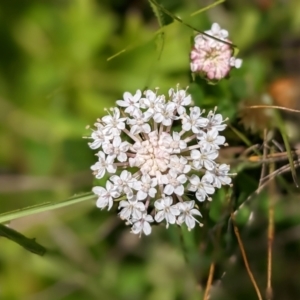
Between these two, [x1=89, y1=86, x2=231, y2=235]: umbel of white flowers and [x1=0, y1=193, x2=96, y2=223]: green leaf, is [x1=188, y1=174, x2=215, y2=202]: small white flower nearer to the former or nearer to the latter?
[x1=89, y1=86, x2=231, y2=235]: umbel of white flowers

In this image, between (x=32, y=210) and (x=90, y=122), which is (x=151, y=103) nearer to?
(x=32, y=210)

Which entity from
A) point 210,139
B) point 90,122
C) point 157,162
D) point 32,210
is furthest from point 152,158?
point 90,122

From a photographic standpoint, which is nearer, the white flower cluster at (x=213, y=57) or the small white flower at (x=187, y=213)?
the small white flower at (x=187, y=213)

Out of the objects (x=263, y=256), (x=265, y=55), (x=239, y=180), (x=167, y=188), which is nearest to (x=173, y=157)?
(x=167, y=188)

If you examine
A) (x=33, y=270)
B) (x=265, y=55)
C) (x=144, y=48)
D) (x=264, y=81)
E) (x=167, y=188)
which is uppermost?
(x=144, y=48)

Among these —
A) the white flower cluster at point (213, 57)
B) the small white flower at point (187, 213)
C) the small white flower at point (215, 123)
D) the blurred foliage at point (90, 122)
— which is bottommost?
the small white flower at point (187, 213)

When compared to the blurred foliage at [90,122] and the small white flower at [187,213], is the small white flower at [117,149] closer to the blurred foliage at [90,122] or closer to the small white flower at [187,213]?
the small white flower at [187,213]

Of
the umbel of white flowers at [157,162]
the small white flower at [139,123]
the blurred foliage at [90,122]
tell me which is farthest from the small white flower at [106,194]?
the blurred foliage at [90,122]

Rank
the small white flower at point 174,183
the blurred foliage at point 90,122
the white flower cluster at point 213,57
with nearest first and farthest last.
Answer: the small white flower at point 174,183, the white flower cluster at point 213,57, the blurred foliage at point 90,122

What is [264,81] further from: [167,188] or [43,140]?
[167,188]
